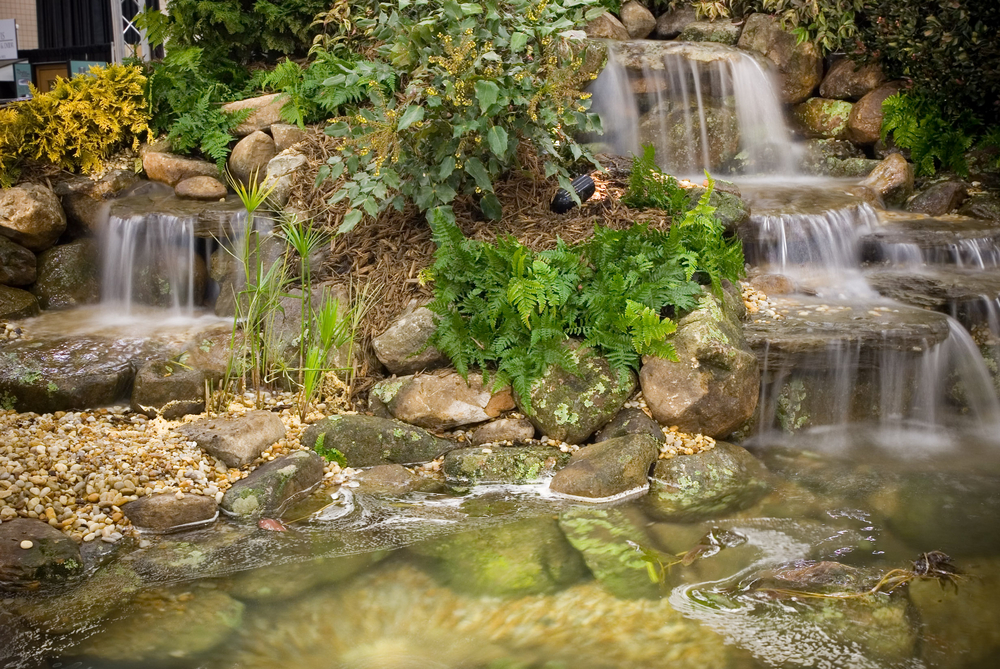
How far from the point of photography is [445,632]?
3.47m

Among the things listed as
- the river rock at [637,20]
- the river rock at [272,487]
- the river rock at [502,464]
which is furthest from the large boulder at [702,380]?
the river rock at [637,20]

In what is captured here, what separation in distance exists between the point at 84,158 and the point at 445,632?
20.2ft

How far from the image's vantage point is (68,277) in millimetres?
7086

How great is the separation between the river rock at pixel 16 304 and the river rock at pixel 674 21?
768 centimetres

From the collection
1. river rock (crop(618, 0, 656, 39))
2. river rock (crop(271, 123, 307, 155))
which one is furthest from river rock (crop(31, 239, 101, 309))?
river rock (crop(618, 0, 656, 39))

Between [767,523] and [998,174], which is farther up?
[998,174]

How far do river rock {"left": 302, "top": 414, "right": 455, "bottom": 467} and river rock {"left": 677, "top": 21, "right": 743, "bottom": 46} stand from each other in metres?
6.70

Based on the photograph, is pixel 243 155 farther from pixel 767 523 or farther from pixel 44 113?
pixel 767 523

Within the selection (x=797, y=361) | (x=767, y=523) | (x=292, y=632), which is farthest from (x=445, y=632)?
(x=797, y=361)

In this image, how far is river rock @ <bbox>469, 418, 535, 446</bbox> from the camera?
516 centimetres

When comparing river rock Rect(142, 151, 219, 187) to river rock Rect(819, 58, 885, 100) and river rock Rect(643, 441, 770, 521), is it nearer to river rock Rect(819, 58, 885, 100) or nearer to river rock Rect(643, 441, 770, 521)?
river rock Rect(643, 441, 770, 521)

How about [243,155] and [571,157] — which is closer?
[571,157]

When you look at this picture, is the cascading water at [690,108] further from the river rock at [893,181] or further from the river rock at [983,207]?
the river rock at [983,207]

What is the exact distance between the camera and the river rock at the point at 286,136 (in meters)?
7.50
